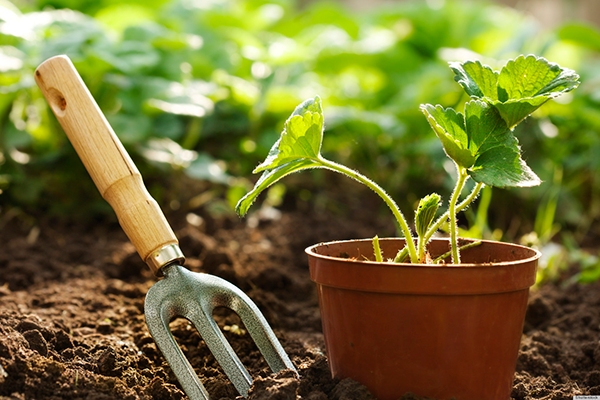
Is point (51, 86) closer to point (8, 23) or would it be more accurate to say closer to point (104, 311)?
point (104, 311)

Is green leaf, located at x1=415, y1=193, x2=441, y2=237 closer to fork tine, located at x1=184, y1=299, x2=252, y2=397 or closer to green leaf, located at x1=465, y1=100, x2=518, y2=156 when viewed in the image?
green leaf, located at x1=465, y1=100, x2=518, y2=156

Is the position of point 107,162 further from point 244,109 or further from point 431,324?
point 244,109

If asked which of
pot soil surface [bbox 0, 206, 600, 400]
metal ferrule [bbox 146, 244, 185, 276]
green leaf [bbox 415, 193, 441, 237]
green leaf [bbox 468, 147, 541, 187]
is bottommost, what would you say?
pot soil surface [bbox 0, 206, 600, 400]

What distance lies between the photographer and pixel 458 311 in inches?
42.1

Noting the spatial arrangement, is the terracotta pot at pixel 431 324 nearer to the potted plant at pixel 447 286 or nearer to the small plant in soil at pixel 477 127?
the potted plant at pixel 447 286

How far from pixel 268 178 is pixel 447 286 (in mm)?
330

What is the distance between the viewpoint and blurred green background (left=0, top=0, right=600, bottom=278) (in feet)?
8.41

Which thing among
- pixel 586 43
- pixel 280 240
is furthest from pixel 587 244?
pixel 280 240

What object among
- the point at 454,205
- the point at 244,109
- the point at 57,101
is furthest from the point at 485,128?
the point at 244,109

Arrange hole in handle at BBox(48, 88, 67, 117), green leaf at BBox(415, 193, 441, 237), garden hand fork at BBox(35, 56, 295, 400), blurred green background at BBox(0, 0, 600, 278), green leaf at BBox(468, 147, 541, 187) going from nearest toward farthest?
1. green leaf at BBox(468, 147, 541, 187)
2. green leaf at BBox(415, 193, 441, 237)
3. garden hand fork at BBox(35, 56, 295, 400)
4. hole in handle at BBox(48, 88, 67, 117)
5. blurred green background at BBox(0, 0, 600, 278)

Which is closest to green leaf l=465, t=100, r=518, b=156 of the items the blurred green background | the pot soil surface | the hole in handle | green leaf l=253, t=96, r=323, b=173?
green leaf l=253, t=96, r=323, b=173

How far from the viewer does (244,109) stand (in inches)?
126

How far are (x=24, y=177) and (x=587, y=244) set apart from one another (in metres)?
2.37

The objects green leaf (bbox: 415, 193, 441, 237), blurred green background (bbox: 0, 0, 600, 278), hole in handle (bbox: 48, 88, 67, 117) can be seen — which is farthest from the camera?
blurred green background (bbox: 0, 0, 600, 278)
